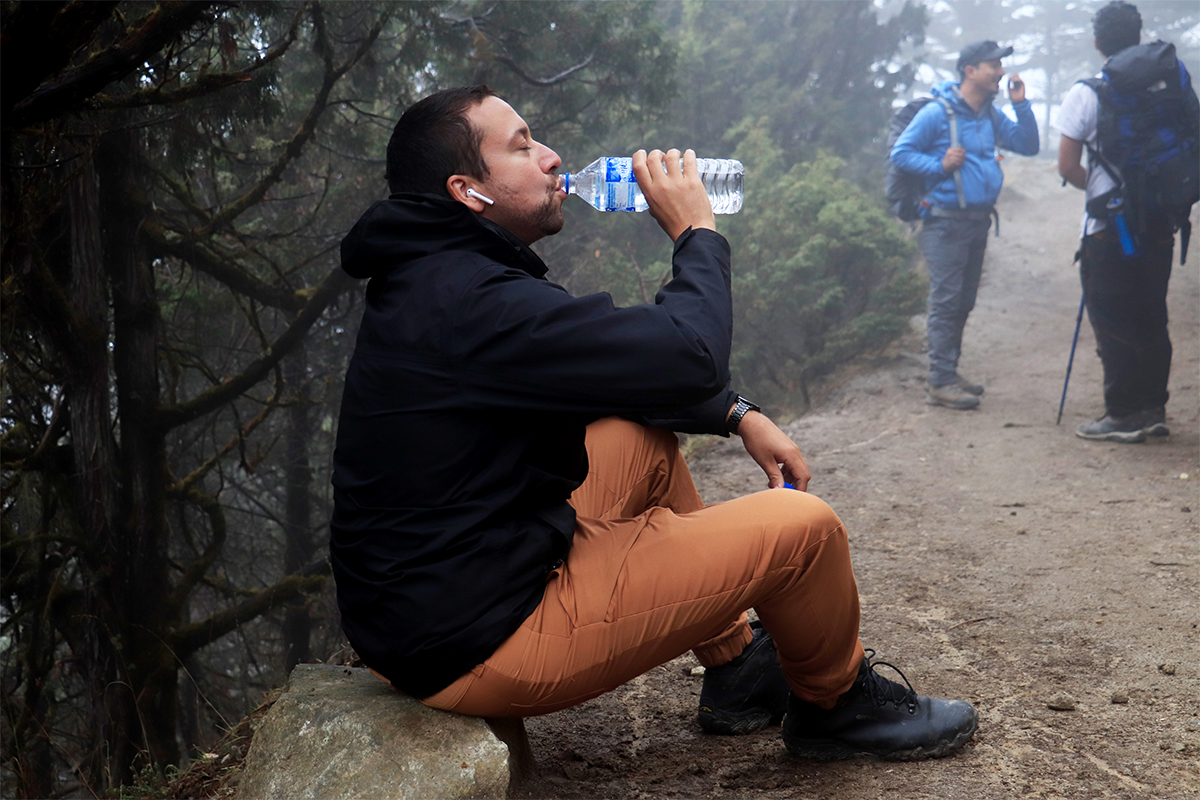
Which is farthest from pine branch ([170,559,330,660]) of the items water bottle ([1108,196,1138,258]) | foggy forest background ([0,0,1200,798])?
water bottle ([1108,196,1138,258])

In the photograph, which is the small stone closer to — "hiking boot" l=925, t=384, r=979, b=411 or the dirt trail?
the dirt trail

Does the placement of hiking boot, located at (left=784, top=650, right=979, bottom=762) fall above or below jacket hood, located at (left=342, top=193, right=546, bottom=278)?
below

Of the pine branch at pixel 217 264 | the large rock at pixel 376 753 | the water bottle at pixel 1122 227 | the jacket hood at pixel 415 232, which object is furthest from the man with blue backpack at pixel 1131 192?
the pine branch at pixel 217 264

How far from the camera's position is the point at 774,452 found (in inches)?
105

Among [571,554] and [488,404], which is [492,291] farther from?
[571,554]

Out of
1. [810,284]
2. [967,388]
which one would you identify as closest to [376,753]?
[967,388]

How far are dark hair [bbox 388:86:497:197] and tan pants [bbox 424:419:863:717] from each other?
3.15ft

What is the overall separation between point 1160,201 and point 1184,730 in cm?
467

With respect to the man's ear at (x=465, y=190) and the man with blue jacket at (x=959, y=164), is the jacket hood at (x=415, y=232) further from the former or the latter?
the man with blue jacket at (x=959, y=164)

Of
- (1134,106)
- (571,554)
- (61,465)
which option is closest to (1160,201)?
(1134,106)

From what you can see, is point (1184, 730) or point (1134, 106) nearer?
point (1184, 730)

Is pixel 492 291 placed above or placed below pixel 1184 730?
above

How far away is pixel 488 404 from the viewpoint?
1.92 m

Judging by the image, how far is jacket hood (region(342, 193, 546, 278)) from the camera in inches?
80.7
